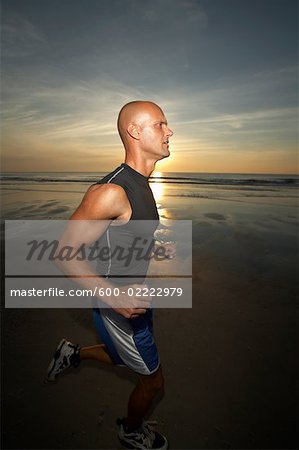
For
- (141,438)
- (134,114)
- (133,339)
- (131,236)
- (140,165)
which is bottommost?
(141,438)

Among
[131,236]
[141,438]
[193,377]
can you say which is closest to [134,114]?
[131,236]

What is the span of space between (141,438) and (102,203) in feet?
6.60

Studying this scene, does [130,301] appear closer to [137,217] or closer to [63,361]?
[137,217]

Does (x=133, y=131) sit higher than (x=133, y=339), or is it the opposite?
(x=133, y=131)

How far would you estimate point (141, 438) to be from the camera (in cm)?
228

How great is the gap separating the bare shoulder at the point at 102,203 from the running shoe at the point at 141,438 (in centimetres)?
186

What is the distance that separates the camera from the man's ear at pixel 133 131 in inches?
82.5

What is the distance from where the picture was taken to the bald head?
2.10 meters

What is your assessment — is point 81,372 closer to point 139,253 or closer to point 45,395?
point 45,395

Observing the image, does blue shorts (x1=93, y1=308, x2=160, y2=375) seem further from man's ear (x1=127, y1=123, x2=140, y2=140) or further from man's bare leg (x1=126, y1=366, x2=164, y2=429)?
man's ear (x1=127, y1=123, x2=140, y2=140)

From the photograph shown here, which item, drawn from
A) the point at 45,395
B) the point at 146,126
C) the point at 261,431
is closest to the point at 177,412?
the point at 261,431

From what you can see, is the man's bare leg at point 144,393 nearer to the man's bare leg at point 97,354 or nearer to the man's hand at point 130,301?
the man's bare leg at point 97,354

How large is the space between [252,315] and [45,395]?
9.53 ft

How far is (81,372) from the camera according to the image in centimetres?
313
